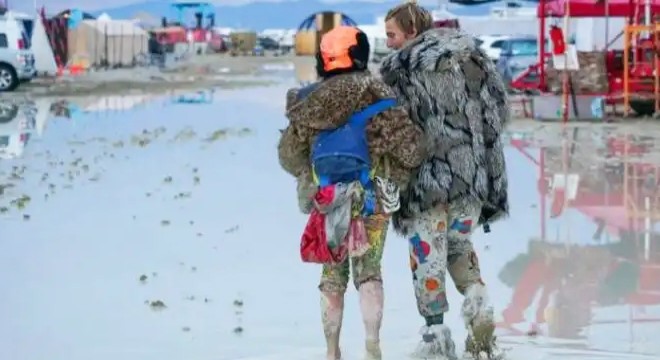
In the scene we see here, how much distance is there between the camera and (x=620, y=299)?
809cm

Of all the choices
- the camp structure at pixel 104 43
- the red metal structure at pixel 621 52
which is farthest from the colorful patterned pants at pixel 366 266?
the camp structure at pixel 104 43

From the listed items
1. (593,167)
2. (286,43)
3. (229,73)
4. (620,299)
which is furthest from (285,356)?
(286,43)

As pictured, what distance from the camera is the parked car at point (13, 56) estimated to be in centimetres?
3541

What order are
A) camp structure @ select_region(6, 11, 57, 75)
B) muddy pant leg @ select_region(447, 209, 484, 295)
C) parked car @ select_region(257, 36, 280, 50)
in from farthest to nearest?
parked car @ select_region(257, 36, 280, 50), camp structure @ select_region(6, 11, 57, 75), muddy pant leg @ select_region(447, 209, 484, 295)

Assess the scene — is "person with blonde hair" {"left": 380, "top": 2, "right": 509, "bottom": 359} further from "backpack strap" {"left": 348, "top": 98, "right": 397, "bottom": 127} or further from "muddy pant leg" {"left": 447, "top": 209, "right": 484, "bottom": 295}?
"backpack strap" {"left": 348, "top": 98, "right": 397, "bottom": 127}

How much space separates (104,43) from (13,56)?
1934cm

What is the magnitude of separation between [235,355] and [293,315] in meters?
0.96

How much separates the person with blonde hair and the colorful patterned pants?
0.21 metres

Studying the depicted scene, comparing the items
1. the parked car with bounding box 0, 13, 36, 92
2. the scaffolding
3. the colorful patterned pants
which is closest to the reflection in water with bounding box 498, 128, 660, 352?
the colorful patterned pants

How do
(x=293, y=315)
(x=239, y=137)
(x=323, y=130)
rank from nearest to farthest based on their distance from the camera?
(x=323, y=130) < (x=293, y=315) < (x=239, y=137)

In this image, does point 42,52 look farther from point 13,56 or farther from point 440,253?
point 440,253

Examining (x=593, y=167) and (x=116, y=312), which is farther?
(x=593, y=167)

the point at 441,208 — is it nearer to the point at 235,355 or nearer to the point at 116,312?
the point at 235,355

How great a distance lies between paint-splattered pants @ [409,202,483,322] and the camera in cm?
616
